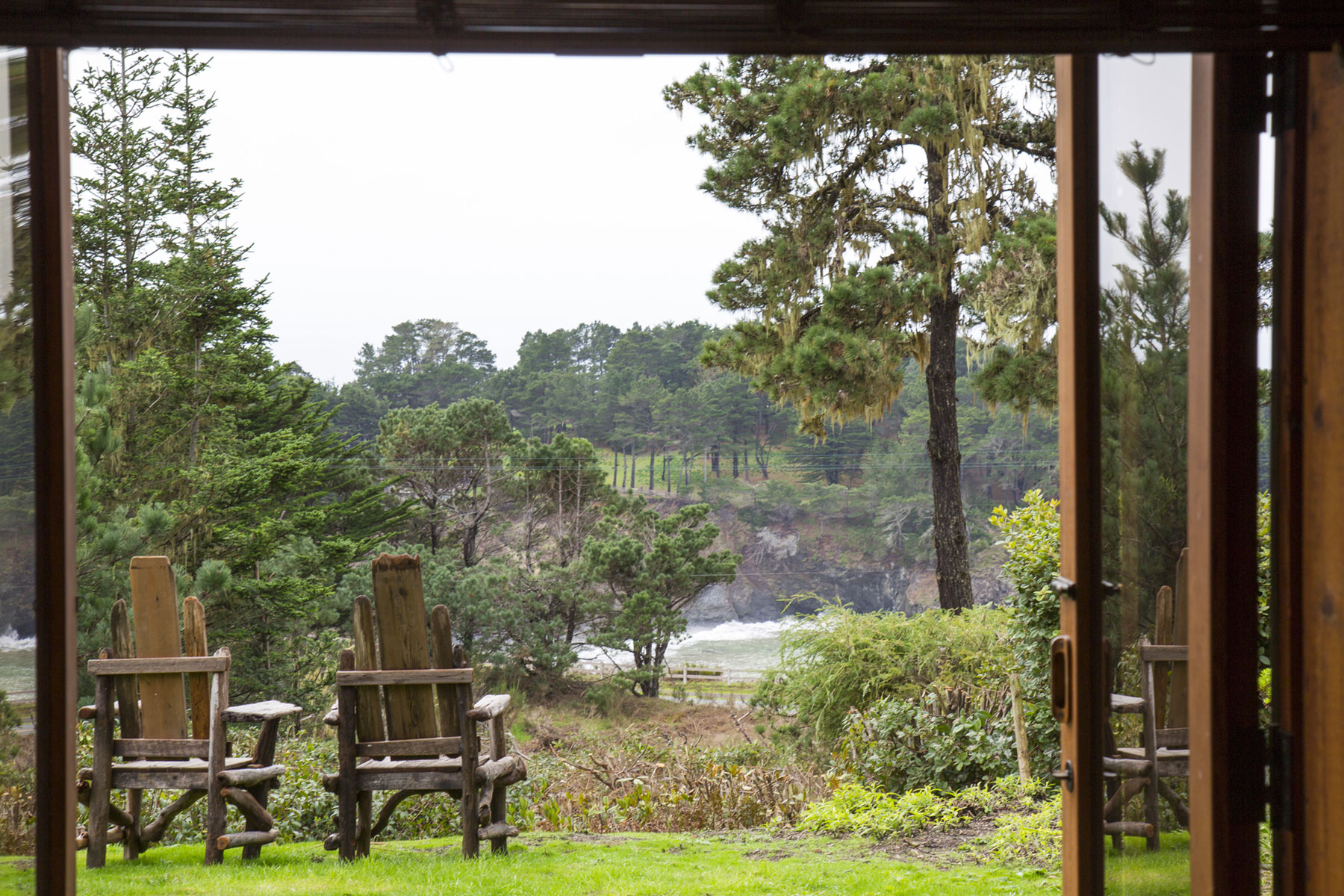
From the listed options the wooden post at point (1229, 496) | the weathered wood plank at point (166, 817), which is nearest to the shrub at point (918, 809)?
the weathered wood plank at point (166, 817)

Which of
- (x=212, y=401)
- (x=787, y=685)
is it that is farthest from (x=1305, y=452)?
(x=212, y=401)

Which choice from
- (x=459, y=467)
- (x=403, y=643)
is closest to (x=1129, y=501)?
(x=403, y=643)

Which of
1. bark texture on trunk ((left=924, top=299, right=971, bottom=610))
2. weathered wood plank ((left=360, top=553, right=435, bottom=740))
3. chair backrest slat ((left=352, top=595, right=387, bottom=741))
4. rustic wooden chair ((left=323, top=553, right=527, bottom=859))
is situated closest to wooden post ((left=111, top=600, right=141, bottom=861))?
rustic wooden chair ((left=323, top=553, right=527, bottom=859))

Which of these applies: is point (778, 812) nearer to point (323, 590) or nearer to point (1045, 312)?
point (1045, 312)

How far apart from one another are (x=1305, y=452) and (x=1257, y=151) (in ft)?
1.61

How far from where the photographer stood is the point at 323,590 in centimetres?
1362

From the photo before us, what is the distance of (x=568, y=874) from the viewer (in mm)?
4215

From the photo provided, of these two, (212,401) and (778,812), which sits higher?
(212,401)

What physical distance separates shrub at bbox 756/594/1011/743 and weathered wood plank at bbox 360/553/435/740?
10.8 feet

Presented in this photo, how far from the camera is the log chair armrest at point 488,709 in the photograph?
13.9 ft

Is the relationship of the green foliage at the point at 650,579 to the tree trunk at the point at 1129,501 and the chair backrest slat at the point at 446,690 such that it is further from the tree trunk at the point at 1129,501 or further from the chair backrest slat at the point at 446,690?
the tree trunk at the point at 1129,501

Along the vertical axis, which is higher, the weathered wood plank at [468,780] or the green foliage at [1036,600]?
the green foliage at [1036,600]

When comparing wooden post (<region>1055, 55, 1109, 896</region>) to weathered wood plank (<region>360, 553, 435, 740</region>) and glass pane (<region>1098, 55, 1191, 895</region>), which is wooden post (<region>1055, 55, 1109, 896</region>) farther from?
weathered wood plank (<region>360, 553, 435, 740</region>)

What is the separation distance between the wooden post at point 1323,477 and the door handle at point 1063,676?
0.37 meters
